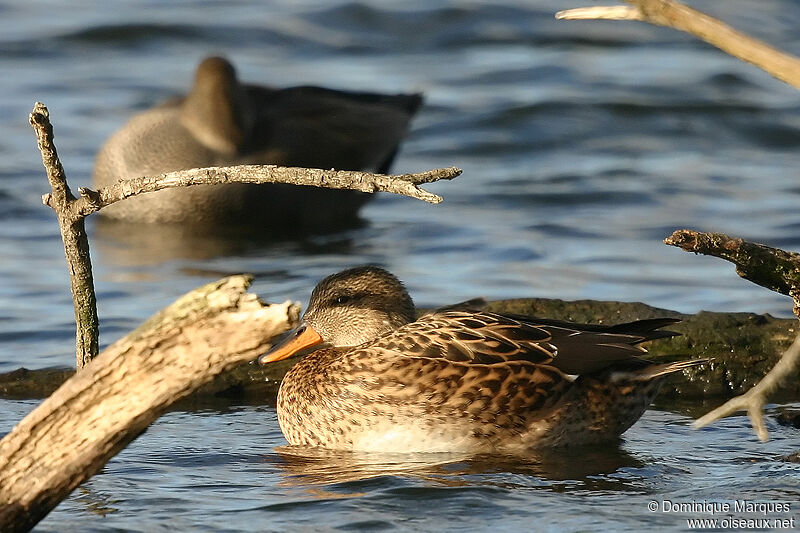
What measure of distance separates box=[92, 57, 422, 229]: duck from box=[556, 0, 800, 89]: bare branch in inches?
337

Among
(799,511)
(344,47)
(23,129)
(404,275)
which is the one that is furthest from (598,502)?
(344,47)

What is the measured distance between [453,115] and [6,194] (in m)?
5.08

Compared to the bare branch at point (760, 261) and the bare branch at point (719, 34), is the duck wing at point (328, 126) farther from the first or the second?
the bare branch at point (719, 34)

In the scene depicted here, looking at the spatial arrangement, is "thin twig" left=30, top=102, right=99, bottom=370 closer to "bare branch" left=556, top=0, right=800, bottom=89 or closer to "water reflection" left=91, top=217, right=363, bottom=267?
"bare branch" left=556, top=0, right=800, bottom=89

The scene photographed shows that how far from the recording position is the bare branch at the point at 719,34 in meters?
3.21

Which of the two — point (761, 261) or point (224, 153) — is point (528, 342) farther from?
point (224, 153)

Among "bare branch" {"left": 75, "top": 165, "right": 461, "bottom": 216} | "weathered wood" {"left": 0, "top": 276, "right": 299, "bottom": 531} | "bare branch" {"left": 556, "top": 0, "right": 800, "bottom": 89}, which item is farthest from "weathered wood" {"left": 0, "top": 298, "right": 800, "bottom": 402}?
"bare branch" {"left": 556, "top": 0, "right": 800, "bottom": 89}

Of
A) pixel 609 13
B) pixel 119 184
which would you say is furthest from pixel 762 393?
pixel 119 184

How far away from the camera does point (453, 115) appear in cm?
1520

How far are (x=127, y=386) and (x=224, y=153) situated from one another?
824 cm

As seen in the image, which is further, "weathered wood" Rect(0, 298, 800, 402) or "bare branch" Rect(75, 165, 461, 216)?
"weathered wood" Rect(0, 298, 800, 402)

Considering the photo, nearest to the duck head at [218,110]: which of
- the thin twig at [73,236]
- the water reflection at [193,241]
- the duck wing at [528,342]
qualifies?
the water reflection at [193,241]

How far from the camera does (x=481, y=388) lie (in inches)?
237

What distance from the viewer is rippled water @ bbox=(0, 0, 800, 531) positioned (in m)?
5.36
